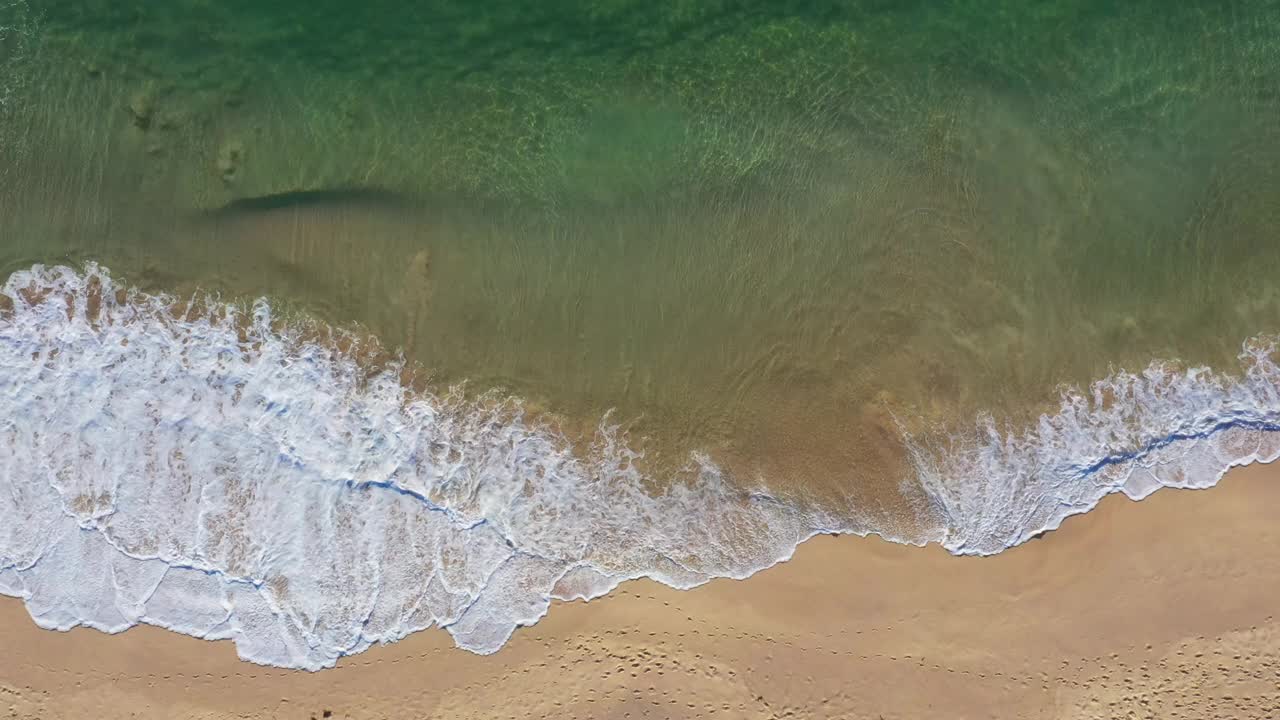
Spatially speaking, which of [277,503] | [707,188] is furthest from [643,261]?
[277,503]

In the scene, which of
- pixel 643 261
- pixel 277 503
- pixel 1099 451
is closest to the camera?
pixel 277 503

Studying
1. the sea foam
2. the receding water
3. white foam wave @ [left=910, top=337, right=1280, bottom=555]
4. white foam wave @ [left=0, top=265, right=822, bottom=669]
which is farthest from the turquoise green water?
white foam wave @ [left=0, top=265, right=822, bottom=669]

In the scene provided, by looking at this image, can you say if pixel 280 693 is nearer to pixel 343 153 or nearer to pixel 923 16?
pixel 343 153

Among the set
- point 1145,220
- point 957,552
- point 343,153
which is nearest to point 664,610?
point 957,552

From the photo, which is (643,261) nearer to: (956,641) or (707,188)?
(707,188)

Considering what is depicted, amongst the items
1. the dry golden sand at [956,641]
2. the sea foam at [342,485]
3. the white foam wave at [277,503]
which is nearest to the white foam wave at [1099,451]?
the sea foam at [342,485]

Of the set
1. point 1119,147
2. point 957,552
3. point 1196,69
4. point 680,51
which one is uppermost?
point 1196,69

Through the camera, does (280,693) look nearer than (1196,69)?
Yes
